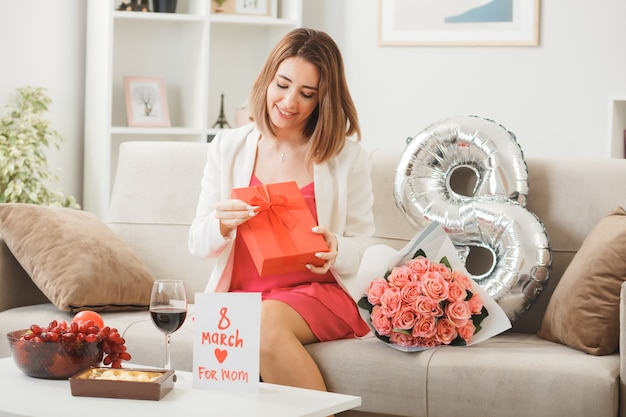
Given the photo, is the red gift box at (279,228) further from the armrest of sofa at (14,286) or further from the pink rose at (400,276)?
A: the armrest of sofa at (14,286)

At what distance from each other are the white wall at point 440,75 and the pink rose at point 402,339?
76.1 inches

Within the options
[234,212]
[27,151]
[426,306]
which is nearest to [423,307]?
[426,306]

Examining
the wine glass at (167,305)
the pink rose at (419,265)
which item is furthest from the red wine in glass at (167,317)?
the pink rose at (419,265)

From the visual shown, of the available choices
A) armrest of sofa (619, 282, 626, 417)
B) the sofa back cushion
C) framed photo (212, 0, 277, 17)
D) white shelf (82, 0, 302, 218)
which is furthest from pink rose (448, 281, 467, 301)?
framed photo (212, 0, 277, 17)

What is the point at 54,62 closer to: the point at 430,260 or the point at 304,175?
the point at 304,175

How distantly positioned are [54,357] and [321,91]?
108cm

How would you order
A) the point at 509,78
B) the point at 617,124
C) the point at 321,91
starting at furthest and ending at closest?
the point at 509,78
the point at 617,124
the point at 321,91

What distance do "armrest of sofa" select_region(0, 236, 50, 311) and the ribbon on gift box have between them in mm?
833

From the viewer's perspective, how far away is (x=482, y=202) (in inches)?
108

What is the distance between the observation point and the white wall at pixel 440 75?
419 cm

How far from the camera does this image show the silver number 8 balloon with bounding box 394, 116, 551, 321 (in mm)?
2650

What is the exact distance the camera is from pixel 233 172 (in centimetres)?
265

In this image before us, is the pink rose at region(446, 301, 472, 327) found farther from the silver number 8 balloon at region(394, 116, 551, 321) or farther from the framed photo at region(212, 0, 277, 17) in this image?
the framed photo at region(212, 0, 277, 17)

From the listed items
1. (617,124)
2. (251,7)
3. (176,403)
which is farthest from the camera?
(251,7)
